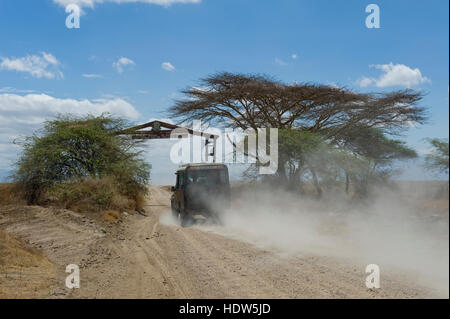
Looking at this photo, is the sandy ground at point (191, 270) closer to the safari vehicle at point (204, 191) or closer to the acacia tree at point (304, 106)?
the safari vehicle at point (204, 191)

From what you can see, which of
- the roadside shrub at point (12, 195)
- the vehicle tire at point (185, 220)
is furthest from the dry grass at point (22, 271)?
the roadside shrub at point (12, 195)

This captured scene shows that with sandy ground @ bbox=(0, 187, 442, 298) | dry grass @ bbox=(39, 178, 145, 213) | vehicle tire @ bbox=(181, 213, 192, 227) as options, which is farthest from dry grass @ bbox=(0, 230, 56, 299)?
dry grass @ bbox=(39, 178, 145, 213)

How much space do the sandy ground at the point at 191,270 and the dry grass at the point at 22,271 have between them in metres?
0.11

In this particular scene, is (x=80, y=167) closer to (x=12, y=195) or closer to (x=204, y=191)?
(x=12, y=195)

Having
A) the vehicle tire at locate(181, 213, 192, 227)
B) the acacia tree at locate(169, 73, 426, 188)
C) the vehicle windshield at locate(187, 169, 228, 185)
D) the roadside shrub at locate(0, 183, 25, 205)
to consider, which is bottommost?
the vehicle tire at locate(181, 213, 192, 227)

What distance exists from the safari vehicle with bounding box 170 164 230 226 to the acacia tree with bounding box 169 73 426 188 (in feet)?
30.5

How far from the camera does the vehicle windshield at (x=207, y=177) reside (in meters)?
14.1

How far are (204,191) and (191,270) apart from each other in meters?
7.19

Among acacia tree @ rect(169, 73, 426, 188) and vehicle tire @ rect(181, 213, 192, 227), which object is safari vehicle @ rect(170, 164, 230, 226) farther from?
acacia tree @ rect(169, 73, 426, 188)

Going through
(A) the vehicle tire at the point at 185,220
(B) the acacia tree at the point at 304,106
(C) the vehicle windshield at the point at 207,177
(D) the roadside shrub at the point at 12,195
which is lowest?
(A) the vehicle tire at the point at 185,220

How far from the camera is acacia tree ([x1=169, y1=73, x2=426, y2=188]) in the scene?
21578 millimetres

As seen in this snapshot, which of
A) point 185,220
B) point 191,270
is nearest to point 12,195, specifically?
point 185,220

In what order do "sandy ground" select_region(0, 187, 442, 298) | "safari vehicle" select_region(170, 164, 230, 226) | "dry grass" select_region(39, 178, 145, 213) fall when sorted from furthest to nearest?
"dry grass" select_region(39, 178, 145, 213), "safari vehicle" select_region(170, 164, 230, 226), "sandy ground" select_region(0, 187, 442, 298)

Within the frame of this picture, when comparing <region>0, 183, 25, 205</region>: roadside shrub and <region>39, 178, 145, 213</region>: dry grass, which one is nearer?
<region>39, 178, 145, 213</region>: dry grass
